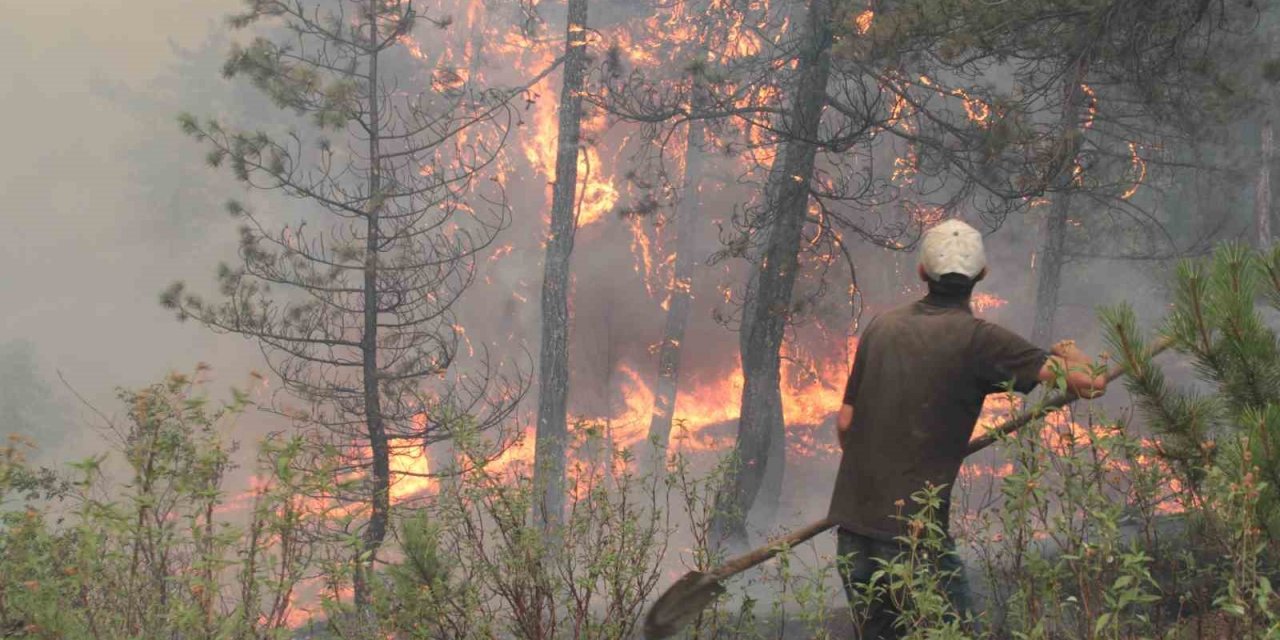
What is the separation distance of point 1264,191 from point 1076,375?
790 inches

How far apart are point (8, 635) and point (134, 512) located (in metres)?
0.54

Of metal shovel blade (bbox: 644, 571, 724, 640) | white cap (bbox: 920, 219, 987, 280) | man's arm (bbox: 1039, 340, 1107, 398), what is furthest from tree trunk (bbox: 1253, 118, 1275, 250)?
metal shovel blade (bbox: 644, 571, 724, 640)

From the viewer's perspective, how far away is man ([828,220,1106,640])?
11.9 feet

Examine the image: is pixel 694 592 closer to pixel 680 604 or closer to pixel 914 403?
pixel 680 604

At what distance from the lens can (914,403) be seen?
3.66 metres

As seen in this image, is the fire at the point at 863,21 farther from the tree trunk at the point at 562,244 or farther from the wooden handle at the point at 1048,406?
the wooden handle at the point at 1048,406

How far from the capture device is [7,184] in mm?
55406

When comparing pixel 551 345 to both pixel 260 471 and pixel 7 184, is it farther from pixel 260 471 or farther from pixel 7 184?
pixel 7 184

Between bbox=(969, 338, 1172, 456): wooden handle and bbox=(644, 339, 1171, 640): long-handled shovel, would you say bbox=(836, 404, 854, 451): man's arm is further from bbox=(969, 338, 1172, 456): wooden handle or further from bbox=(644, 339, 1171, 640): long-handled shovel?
bbox=(969, 338, 1172, 456): wooden handle

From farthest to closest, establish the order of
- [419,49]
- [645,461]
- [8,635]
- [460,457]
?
[419,49]
[645,461]
[460,457]
[8,635]

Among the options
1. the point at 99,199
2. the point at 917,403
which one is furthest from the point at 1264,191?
the point at 99,199

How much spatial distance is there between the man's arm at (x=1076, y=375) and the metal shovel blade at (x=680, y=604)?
1.41 m

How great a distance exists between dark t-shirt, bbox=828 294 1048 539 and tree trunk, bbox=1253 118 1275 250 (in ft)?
62.1

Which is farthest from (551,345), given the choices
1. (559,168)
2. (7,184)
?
(7,184)
